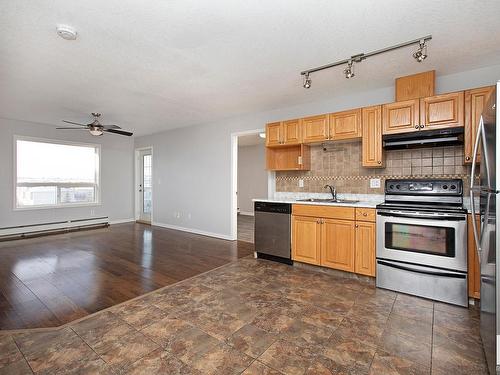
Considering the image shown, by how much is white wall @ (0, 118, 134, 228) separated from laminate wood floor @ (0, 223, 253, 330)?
0.72 metres

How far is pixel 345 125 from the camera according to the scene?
3.39 meters

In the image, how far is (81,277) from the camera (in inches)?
125

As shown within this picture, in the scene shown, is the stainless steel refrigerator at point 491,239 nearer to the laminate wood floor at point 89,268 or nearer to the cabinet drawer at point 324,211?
the cabinet drawer at point 324,211

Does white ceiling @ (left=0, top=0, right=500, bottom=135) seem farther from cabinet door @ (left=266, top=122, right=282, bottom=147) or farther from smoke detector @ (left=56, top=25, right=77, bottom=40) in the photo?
cabinet door @ (left=266, top=122, right=282, bottom=147)

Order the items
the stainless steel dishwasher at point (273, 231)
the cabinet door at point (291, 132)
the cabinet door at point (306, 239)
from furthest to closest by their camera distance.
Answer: the cabinet door at point (291, 132)
the stainless steel dishwasher at point (273, 231)
the cabinet door at point (306, 239)

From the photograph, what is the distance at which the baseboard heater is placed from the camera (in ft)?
17.4

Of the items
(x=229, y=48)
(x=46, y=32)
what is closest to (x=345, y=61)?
(x=229, y=48)

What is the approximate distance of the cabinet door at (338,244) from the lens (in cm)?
313

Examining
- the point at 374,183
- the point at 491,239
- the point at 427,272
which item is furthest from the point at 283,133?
the point at 491,239

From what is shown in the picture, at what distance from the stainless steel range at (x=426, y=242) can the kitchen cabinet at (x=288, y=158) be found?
1.40m

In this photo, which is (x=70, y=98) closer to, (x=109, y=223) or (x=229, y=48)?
(x=229, y=48)

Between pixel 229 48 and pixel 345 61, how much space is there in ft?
4.05

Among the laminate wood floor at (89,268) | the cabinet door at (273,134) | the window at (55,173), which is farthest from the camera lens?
the window at (55,173)

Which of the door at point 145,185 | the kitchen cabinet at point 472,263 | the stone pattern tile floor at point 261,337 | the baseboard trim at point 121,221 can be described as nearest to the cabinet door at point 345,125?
the kitchen cabinet at point 472,263
